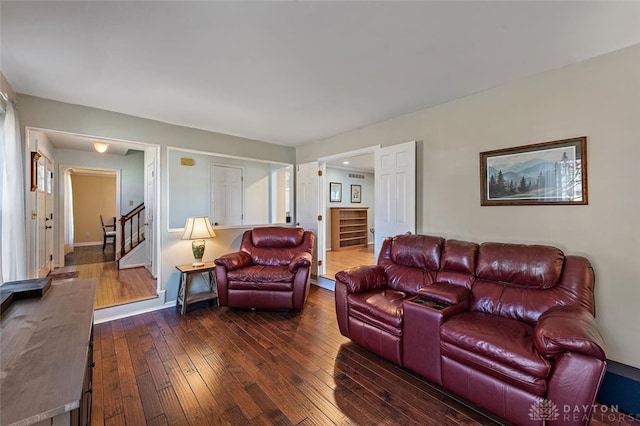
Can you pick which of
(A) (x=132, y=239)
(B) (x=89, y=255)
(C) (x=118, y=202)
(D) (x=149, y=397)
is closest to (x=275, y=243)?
(D) (x=149, y=397)

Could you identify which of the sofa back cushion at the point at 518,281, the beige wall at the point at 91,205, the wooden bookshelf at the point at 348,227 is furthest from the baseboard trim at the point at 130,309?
the beige wall at the point at 91,205

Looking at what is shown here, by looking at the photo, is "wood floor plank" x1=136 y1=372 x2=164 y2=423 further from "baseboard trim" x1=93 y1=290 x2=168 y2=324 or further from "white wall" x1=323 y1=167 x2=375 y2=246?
"white wall" x1=323 y1=167 x2=375 y2=246

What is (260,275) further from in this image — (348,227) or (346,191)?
(346,191)

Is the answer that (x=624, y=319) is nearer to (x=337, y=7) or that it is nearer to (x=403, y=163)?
(x=403, y=163)

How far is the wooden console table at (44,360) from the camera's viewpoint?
707mm

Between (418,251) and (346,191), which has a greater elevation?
(346,191)

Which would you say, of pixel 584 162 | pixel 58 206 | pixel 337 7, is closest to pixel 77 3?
pixel 337 7

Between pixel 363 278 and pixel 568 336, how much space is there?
1.47 metres

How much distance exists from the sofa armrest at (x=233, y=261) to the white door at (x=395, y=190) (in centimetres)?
181

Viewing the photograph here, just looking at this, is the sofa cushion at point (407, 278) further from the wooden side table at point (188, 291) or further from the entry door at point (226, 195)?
the entry door at point (226, 195)

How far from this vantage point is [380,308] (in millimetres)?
2189

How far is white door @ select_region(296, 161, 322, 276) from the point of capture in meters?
4.54

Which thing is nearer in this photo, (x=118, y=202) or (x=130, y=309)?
(x=130, y=309)

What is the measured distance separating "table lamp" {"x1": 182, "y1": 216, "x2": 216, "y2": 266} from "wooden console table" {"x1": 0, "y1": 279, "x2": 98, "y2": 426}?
197cm
